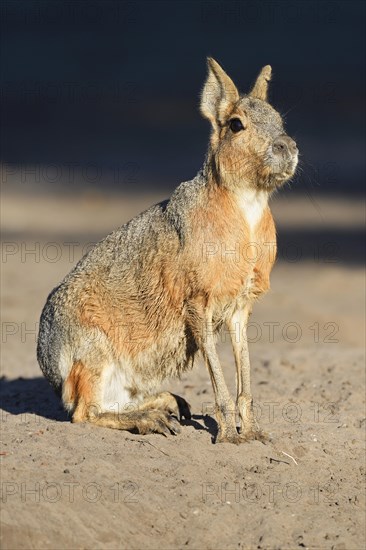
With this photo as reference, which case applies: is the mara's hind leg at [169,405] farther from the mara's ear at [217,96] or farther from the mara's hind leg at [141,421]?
the mara's ear at [217,96]

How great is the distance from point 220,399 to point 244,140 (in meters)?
1.80

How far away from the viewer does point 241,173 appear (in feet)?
26.5

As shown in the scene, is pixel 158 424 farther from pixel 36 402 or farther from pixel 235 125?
pixel 235 125

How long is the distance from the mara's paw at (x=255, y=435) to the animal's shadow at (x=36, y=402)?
0.22m

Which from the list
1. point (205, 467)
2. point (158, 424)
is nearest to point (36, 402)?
point (158, 424)

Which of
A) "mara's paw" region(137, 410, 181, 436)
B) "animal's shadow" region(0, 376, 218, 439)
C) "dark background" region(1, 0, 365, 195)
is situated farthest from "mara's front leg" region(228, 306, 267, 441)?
"dark background" region(1, 0, 365, 195)

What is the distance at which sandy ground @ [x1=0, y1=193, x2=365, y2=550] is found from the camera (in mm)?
6812

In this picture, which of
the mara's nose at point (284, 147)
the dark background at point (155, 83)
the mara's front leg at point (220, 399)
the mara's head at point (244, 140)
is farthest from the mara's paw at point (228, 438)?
the dark background at point (155, 83)

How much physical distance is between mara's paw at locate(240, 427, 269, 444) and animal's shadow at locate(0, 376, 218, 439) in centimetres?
22

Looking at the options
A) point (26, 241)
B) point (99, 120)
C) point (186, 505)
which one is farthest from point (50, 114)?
point (186, 505)

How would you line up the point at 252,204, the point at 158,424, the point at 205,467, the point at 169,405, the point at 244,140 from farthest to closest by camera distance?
the point at 169,405 < the point at 158,424 < the point at 252,204 < the point at 244,140 < the point at 205,467

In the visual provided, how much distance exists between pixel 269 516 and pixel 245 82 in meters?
19.3

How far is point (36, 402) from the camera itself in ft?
32.7

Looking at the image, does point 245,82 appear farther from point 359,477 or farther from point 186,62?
point 359,477
